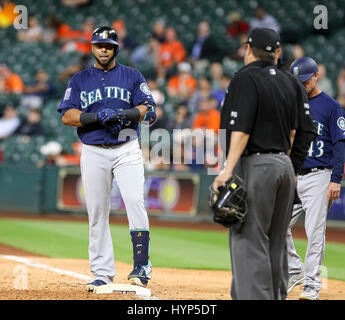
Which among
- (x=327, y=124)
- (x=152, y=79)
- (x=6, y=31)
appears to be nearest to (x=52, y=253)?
(x=327, y=124)

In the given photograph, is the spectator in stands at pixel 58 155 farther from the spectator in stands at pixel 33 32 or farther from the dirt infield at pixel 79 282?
the dirt infield at pixel 79 282

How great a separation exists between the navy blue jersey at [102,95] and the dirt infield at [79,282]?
50.9 inches

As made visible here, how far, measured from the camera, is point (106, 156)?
592 cm

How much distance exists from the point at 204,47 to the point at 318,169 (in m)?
10.8

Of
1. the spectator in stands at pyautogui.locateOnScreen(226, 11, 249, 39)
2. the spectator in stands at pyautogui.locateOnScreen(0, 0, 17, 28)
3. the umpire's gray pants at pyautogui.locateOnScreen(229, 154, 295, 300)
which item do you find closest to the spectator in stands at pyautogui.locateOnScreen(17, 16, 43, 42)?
the spectator in stands at pyautogui.locateOnScreen(0, 0, 17, 28)

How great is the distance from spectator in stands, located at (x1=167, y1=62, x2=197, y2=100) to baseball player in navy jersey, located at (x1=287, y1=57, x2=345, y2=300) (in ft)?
30.3

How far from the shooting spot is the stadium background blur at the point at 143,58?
48.5 feet

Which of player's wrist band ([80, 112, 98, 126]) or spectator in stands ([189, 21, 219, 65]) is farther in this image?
spectator in stands ([189, 21, 219, 65])

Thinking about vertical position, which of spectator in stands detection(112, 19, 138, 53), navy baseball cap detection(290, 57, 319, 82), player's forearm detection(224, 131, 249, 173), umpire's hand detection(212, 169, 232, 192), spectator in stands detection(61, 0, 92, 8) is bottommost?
umpire's hand detection(212, 169, 232, 192)

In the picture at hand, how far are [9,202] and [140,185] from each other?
9.45 m

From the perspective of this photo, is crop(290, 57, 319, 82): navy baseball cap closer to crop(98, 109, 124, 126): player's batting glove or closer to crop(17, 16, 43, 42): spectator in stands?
crop(98, 109, 124, 126): player's batting glove

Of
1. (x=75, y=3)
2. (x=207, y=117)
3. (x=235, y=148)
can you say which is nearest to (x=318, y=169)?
(x=235, y=148)

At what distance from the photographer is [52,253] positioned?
372 inches

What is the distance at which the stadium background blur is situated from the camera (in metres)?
14.8
